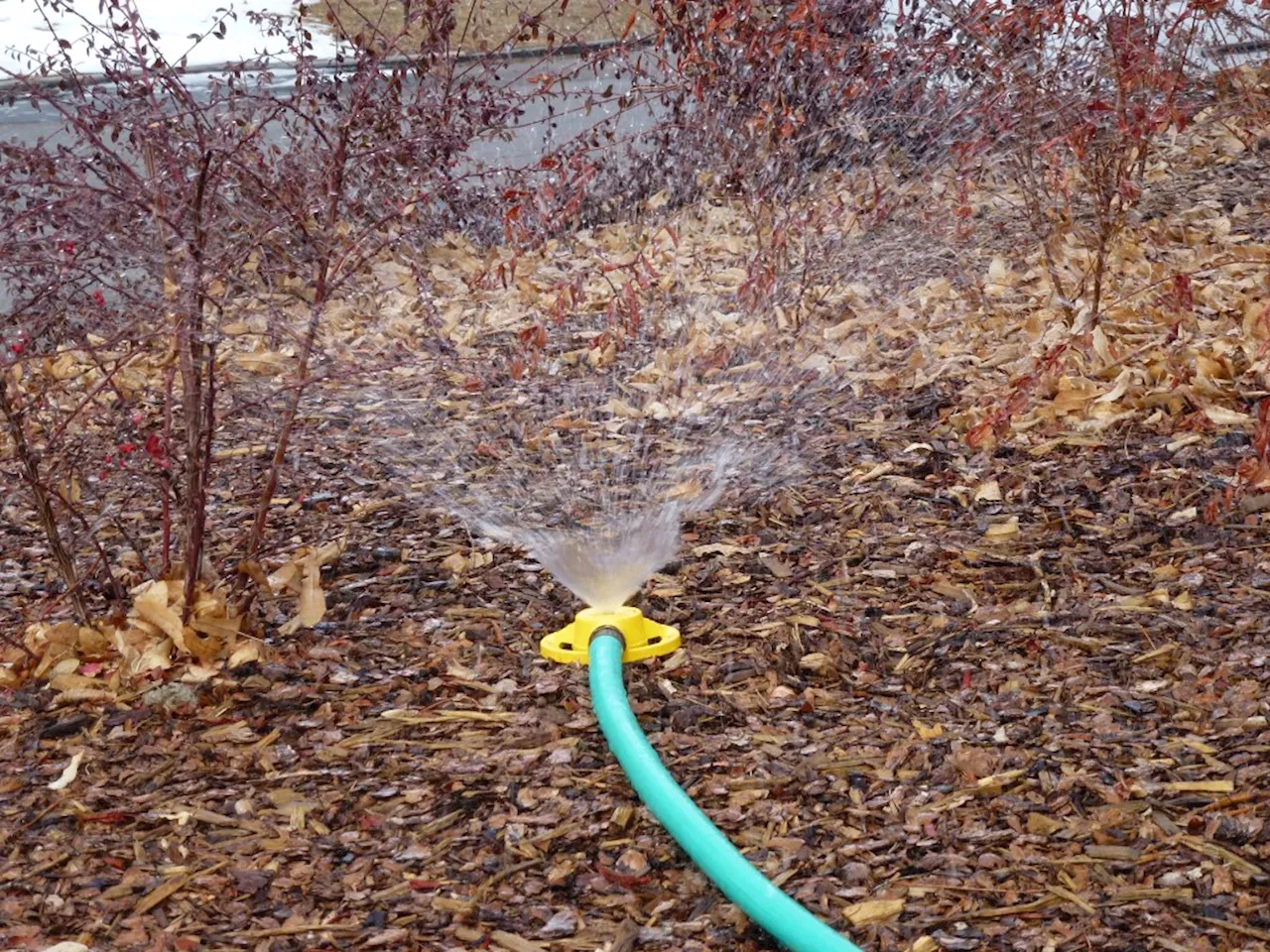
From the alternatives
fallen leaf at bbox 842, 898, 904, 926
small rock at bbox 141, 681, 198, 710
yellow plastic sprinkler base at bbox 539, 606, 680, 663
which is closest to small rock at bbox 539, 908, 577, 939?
fallen leaf at bbox 842, 898, 904, 926

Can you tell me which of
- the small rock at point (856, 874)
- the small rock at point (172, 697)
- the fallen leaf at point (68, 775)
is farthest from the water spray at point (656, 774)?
the fallen leaf at point (68, 775)

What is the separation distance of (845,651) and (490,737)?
68 centimetres

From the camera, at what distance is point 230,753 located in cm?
249

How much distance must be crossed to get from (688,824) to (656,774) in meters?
0.12

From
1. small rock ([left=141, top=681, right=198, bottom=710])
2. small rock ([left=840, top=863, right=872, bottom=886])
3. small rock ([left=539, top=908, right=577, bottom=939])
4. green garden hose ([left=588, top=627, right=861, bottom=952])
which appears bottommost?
small rock ([left=539, top=908, right=577, bottom=939])

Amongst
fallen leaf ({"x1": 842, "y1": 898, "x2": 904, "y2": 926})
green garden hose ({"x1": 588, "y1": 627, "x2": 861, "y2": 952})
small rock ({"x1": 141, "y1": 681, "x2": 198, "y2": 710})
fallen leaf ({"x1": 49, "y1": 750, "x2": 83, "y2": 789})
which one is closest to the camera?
green garden hose ({"x1": 588, "y1": 627, "x2": 861, "y2": 952})

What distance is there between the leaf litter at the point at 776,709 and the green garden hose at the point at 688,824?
8 centimetres

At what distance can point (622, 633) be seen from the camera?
263 centimetres

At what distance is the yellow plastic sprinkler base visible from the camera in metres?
2.65

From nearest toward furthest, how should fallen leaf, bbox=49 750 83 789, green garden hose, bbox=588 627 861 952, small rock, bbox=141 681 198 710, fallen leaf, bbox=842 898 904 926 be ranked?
green garden hose, bbox=588 627 861 952 → fallen leaf, bbox=842 898 904 926 → fallen leaf, bbox=49 750 83 789 → small rock, bbox=141 681 198 710

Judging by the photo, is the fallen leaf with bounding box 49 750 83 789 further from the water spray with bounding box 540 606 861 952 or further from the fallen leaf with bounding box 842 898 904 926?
the fallen leaf with bounding box 842 898 904 926

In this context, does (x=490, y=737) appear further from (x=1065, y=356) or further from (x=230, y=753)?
(x=1065, y=356)

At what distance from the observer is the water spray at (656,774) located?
75.7 inches

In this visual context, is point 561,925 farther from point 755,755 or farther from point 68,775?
point 68,775
